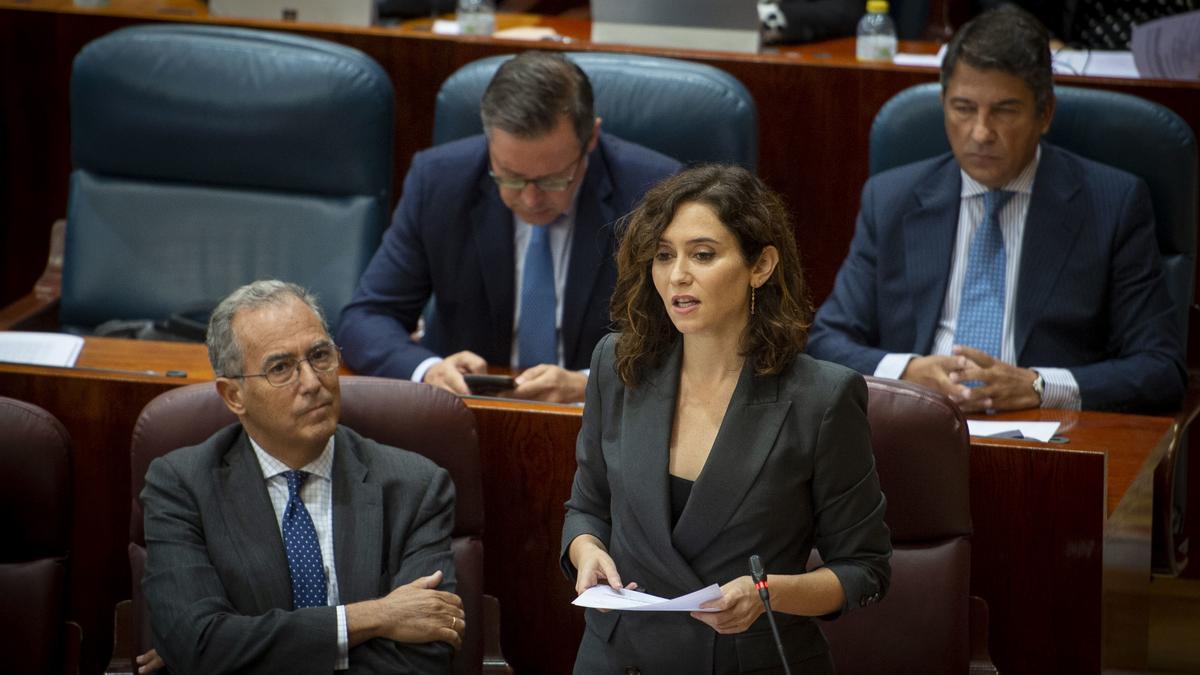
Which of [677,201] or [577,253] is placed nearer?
[677,201]

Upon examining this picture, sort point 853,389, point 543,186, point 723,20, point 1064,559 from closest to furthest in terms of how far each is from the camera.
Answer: point 853,389 → point 1064,559 → point 543,186 → point 723,20

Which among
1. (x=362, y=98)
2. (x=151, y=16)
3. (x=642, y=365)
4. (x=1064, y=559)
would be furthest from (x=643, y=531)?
(x=151, y=16)

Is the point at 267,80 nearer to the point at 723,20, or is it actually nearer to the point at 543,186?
the point at 543,186

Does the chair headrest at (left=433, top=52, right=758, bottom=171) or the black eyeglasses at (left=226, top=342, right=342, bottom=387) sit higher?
the chair headrest at (left=433, top=52, right=758, bottom=171)

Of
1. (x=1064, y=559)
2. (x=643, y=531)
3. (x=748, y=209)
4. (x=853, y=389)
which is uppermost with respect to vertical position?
(x=748, y=209)

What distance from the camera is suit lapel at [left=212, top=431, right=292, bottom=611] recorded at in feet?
7.71

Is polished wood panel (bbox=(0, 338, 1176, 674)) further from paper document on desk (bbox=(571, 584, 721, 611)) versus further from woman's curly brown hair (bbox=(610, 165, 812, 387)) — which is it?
paper document on desk (bbox=(571, 584, 721, 611))

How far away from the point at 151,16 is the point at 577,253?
1.46 m

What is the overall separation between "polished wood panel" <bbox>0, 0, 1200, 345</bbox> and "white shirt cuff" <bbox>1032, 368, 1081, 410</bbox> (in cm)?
84

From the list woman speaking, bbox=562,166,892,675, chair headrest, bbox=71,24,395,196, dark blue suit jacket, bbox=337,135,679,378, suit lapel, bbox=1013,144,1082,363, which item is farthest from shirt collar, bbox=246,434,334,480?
suit lapel, bbox=1013,144,1082,363

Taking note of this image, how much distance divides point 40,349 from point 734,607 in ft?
5.33

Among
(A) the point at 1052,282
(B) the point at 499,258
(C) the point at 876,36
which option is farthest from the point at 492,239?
(C) the point at 876,36

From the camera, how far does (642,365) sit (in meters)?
2.09

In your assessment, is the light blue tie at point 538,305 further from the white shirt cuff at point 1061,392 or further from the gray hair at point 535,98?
the white shirt cuff at point 1061,392
